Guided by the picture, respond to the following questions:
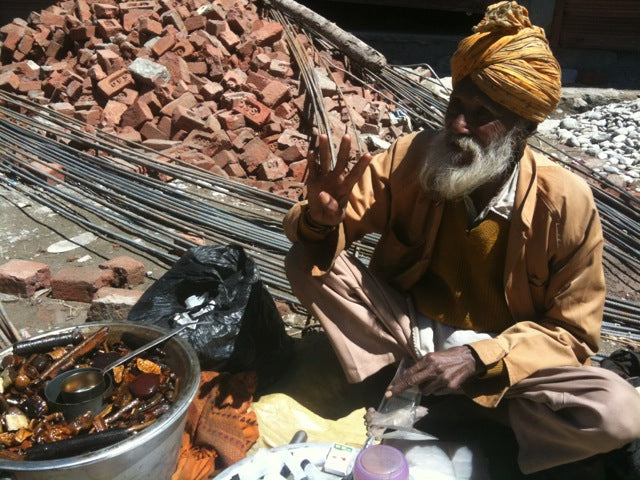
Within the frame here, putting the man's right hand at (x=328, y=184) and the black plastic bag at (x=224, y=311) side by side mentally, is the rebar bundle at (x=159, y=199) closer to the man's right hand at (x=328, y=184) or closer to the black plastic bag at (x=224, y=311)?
the black plastic bag at (x=224, y=311)

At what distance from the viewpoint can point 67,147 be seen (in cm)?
525

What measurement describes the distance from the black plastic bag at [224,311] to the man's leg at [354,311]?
0.91 feet

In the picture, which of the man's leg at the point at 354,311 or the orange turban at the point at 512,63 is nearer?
the orange turban at the point at 512,63

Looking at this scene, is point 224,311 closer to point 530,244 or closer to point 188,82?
point 530,244

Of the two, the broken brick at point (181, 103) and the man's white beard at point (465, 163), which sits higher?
the man's white beard at point (465, 163)

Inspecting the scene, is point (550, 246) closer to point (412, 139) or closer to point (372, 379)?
point (412, 139)

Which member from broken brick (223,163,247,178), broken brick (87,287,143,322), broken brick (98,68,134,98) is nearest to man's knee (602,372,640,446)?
broken brick (87,287,143,322)

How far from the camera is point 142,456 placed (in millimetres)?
2090

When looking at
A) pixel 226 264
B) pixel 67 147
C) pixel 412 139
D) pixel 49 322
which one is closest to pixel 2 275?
pixel 49 322

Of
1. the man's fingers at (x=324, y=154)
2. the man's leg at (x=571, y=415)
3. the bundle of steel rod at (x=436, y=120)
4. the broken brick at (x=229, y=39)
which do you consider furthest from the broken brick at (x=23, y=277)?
the broken brick at (x=229, y=39)

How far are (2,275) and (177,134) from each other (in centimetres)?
251

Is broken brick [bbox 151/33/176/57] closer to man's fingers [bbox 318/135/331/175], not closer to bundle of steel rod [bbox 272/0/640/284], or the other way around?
bundle of steel rod [bbox 272/0/640/284]

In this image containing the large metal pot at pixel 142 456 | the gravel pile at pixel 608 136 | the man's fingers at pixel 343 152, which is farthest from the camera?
the gravel pile at pixel 608 136

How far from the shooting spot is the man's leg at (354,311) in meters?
2.62
